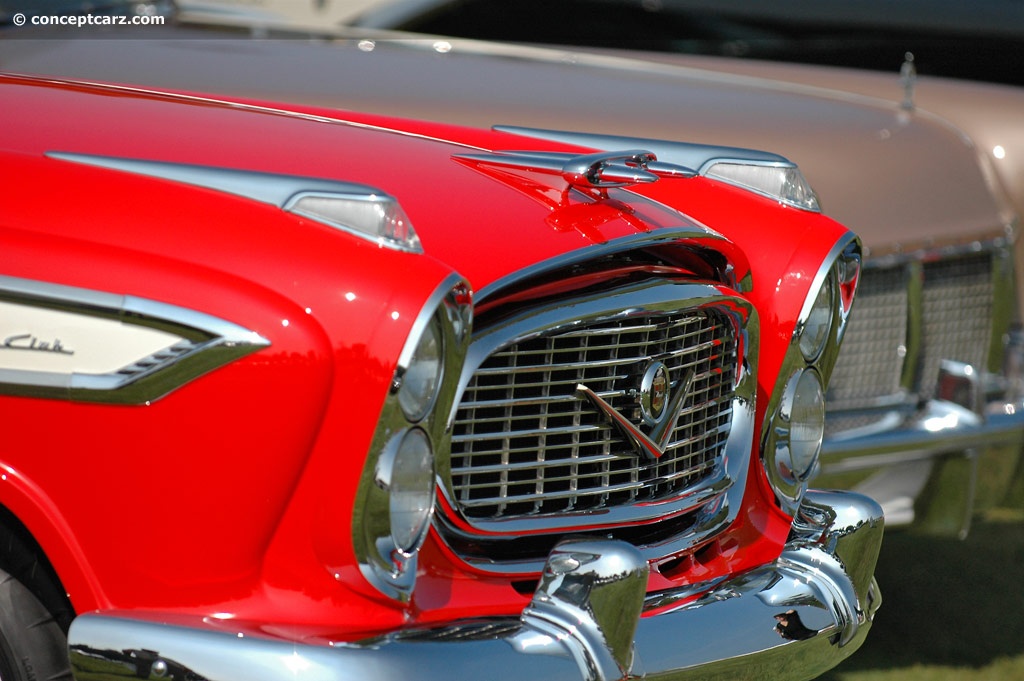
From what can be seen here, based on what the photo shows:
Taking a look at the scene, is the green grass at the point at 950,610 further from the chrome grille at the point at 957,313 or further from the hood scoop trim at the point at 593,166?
the hood scoop trim at the point at 593,166

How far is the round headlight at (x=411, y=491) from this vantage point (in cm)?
167

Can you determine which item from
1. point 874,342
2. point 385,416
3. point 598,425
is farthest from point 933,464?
point 385,416

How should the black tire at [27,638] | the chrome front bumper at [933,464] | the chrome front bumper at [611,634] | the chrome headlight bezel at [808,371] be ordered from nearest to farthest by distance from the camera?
1. the chrome front bumper at [611,634]
2. the black tire at [27,638]
3. the chrome headlight bezel at [808,371]
4. the chrome front bumper at [933,464]

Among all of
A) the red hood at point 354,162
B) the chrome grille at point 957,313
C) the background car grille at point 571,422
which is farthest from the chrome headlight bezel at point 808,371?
the chrome grille at point 957,313

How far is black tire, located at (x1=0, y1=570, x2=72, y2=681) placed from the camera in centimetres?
166

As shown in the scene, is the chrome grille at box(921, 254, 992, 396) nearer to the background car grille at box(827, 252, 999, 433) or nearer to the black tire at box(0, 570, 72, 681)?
the background car grille at box(827, 252, 999, 433)

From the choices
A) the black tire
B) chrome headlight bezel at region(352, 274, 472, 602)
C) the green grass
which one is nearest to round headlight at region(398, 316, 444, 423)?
chrome headlight bezel at region(352, 274, 472, 602)

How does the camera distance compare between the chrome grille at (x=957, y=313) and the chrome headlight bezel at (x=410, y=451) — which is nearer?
the chrome headlight bezel at (x=410, y=451)

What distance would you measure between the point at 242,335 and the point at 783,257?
1169 mm

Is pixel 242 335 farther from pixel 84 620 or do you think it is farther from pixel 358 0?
pixel 358 0

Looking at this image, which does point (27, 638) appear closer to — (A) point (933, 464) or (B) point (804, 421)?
(B) point (804, 421)

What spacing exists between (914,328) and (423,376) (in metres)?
2.49

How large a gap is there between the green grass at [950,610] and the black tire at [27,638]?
7.58ft

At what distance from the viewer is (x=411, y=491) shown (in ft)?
5.57
